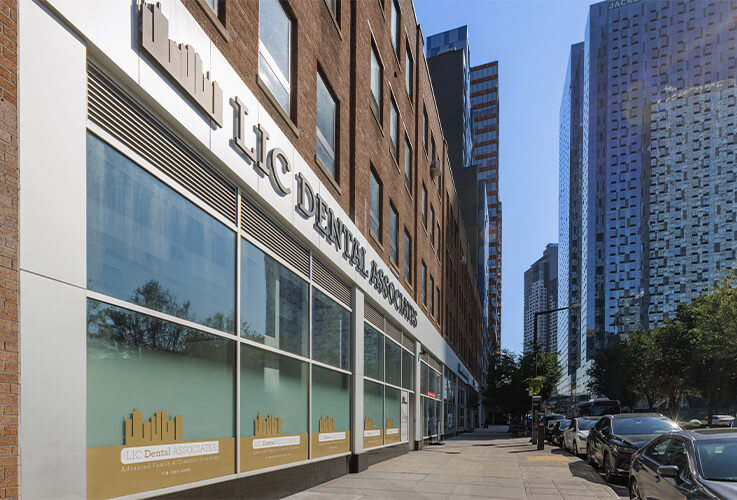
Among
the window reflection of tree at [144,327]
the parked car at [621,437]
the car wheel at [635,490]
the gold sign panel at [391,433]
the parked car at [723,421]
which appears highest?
the window reflection of tree at [144,327]

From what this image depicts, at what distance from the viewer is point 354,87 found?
49.8 ft

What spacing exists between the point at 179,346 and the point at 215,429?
1.33 m

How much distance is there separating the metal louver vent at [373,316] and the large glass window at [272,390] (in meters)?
5.19

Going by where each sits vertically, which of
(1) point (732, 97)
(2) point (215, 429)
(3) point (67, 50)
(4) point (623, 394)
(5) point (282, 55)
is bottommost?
(4) point (623, 394)

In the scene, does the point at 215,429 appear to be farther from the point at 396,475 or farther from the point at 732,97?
the point at 732,97

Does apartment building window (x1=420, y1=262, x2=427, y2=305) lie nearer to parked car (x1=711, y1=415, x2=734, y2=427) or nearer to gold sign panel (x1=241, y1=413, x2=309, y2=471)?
gold sign panel (x1=241, y1=413, x2=309, y2=471)

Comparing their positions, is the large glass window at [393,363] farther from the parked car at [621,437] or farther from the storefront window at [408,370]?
the parked car at [621,437]

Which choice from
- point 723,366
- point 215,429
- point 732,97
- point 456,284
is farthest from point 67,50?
point 732,97

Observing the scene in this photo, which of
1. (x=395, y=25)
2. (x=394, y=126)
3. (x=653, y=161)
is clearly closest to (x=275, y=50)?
(x=394, y=126)

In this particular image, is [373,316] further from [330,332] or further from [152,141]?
[152,141]

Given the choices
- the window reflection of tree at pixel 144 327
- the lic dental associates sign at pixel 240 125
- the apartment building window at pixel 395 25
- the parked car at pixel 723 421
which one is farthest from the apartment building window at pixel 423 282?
the window reflection of tree at pixel 144 327

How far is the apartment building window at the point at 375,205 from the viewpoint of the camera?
1760cm

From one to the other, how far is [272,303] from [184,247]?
8.90ft

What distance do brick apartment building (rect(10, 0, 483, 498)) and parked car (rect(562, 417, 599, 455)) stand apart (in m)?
8.44
